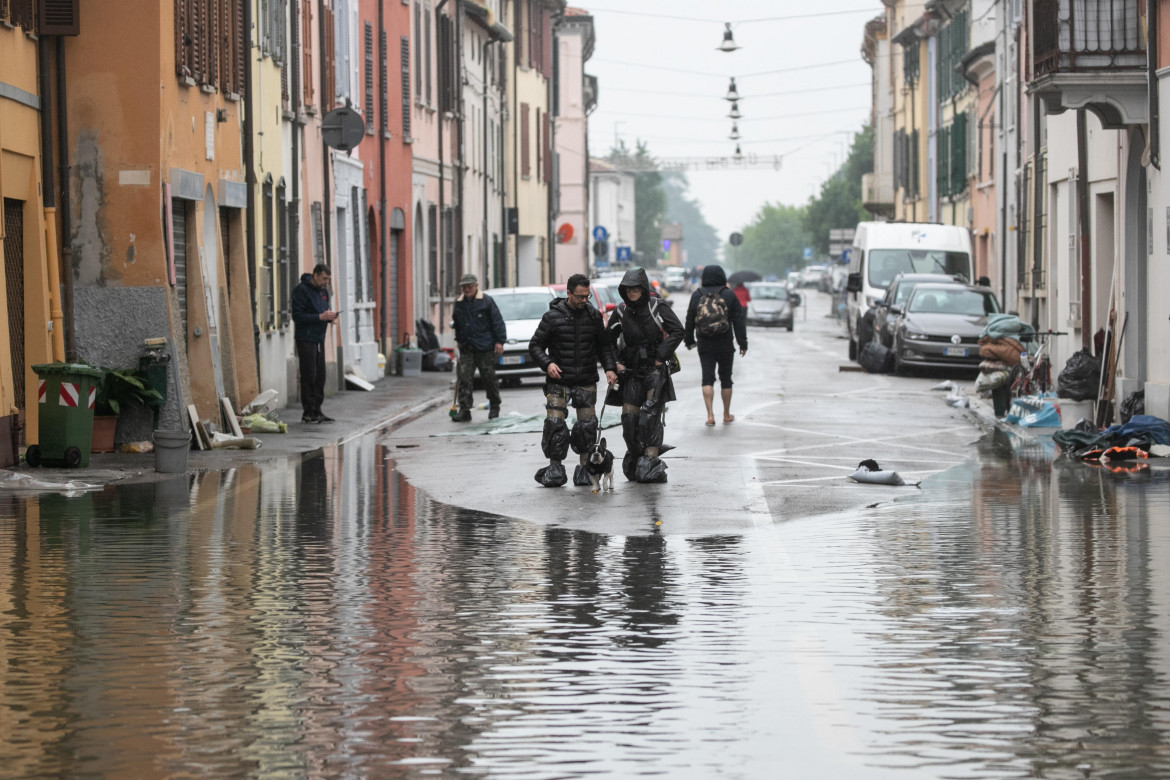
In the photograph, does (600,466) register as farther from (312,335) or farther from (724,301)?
(312,335)

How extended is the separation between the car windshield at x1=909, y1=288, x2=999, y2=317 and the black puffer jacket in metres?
18.5

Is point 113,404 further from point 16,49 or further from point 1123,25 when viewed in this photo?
point 1123,25

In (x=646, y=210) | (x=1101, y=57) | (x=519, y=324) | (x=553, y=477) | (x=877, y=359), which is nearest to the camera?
(x=553, y=477)

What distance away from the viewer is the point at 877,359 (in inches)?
1337

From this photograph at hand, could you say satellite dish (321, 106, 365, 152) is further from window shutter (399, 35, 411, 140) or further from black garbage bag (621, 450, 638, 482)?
black garbage bag (621, 450, 638, 482)

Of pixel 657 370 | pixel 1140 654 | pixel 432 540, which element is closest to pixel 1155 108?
pixel 657 370

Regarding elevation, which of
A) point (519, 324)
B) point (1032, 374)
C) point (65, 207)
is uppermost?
point (65, 207)

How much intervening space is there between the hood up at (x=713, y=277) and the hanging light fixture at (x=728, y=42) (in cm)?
3338

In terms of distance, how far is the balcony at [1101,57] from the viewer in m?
21.2

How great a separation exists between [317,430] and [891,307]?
598 inches

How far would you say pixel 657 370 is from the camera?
625 inches

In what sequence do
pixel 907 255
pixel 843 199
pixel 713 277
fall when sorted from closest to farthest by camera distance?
pixel 713 277 → pixel 907 255 → pixel 843 199

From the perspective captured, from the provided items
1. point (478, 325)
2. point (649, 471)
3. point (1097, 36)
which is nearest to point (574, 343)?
point (649, 471)

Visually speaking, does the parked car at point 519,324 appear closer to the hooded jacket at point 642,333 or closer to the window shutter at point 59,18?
the window shutter at point 59,18
